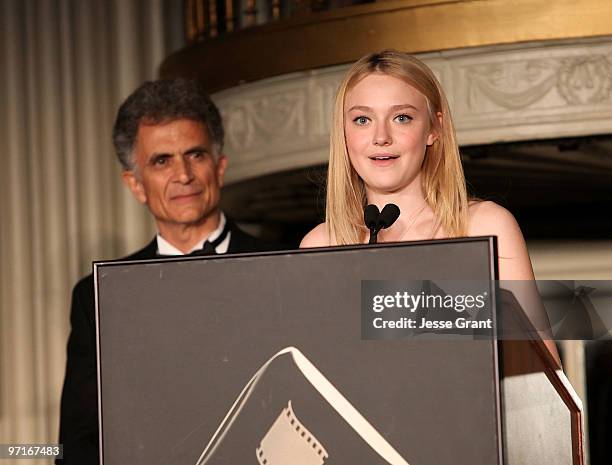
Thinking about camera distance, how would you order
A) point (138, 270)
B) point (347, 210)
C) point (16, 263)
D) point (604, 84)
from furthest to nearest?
point (16, 263) < point (604, 84) < point (347, 210) < point (138, 270)

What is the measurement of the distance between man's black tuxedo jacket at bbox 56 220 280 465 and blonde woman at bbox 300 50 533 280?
2.77ft

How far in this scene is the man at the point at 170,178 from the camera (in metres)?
3.00

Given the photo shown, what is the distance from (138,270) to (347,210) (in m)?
0.59

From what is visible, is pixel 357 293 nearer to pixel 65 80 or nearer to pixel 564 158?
pixel 564 158

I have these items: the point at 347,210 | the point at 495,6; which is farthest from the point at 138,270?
the point at 495,6

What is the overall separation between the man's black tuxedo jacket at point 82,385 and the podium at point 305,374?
1295 millimetres

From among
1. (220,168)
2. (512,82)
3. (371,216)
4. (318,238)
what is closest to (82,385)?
(220,168)

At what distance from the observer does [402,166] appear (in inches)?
77.9

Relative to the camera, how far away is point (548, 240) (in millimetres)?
5742

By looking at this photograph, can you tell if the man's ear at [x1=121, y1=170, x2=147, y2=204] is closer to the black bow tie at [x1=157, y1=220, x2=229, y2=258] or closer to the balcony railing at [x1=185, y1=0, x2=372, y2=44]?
the black bow tie at [x1=157, y1=220, x2=229, y2=258]

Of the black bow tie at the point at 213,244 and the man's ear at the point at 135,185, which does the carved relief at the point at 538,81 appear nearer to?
the black bow tie at the point at 213,244

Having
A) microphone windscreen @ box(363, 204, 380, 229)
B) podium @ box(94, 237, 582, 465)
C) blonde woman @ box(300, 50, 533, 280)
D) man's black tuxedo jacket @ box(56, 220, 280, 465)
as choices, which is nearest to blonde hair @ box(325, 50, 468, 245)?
blonde woman @ box(300, 50, 533, 280)

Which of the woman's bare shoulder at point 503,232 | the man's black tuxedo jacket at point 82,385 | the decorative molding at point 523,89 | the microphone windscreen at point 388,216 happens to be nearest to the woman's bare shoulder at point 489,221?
the woman's bare shoulder at point 503,232

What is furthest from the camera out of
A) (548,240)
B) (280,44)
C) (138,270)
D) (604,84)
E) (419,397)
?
(548,240)
